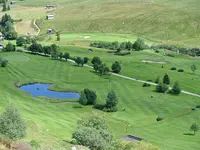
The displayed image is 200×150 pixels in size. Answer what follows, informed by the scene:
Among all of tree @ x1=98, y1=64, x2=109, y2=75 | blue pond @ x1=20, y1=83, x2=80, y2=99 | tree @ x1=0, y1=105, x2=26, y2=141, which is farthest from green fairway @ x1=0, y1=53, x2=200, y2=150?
tree @ x1=0, y1=105, x2=26, y2=141

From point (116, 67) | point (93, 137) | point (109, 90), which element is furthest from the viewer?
point (116, 67)

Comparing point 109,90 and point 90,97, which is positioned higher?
point 90,97

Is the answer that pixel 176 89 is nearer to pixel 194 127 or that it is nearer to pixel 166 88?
pixel 166 88

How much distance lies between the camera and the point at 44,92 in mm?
127375

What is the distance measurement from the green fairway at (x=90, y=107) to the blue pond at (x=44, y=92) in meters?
2.75

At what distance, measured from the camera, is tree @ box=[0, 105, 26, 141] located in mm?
48625

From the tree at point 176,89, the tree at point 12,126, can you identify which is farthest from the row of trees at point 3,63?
the tree at point 12,126

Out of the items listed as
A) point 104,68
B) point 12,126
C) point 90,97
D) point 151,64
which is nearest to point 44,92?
point 90,97

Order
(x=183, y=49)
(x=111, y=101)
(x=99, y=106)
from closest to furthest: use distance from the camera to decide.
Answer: (x=111, y=101) → (x=99, y=106) → (x=183, y=49)

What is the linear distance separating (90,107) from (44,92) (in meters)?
19.9

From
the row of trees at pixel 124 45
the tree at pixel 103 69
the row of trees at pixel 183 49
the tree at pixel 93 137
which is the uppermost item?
the row of trees at pixel 124 45

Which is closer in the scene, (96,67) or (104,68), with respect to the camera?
(104,68)

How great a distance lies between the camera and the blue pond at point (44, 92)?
12400 cm

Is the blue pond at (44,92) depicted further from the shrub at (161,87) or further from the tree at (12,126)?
the tree at (12,126)
